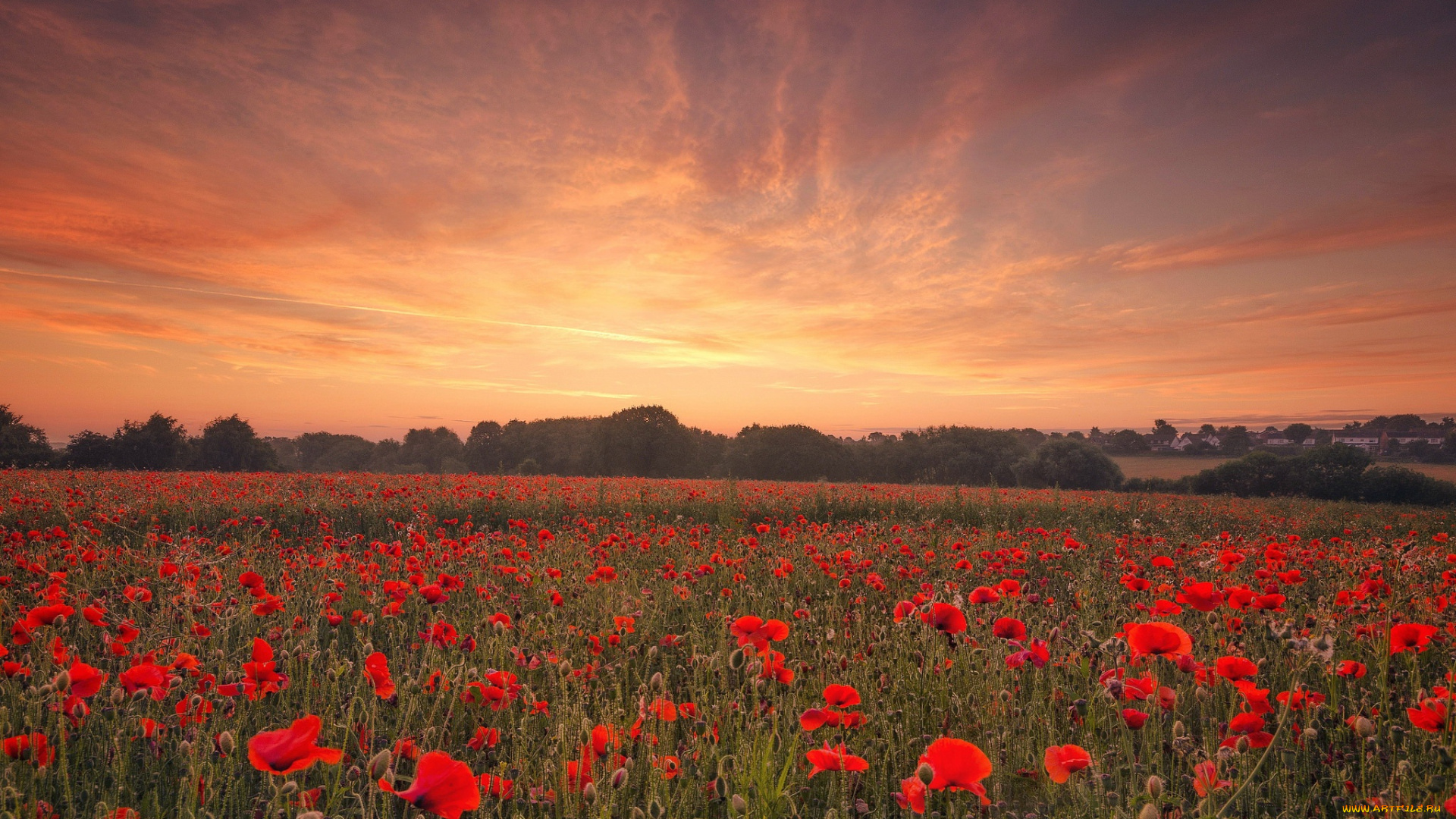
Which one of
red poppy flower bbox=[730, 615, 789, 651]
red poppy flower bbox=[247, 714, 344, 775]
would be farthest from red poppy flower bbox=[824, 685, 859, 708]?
red poppy flower bbox=[247, 714, 344, 775]

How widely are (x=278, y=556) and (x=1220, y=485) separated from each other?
4738cm

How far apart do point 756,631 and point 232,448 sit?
55.3 m

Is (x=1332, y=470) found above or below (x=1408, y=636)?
below

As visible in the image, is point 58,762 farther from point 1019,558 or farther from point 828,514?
point 828,514

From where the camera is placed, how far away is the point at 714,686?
3572 millimetres

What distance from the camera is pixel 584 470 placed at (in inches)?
2210

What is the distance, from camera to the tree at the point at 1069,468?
45312 millimetres

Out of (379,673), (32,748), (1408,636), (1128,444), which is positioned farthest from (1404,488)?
(32,748)

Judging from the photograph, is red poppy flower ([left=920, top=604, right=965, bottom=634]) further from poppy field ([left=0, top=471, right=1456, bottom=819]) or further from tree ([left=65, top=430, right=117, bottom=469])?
tree ([left=65, top=430, right=117, bottom=469])

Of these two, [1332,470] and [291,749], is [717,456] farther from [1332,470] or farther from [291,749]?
[291,749]

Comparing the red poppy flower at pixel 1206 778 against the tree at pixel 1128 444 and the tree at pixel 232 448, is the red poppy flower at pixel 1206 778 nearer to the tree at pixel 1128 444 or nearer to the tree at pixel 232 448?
the tree at pixel 232 448

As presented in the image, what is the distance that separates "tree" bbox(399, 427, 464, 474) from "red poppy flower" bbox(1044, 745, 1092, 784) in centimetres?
7947

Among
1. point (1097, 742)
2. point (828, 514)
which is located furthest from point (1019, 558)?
point (828, 514)

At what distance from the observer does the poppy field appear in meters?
2.06
